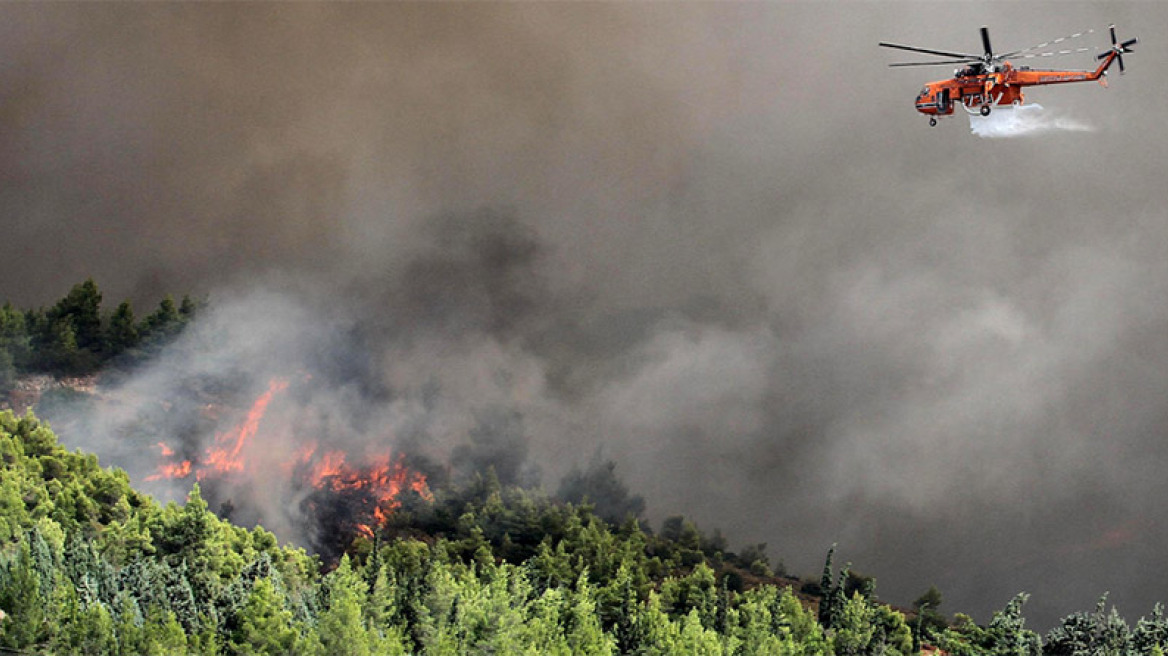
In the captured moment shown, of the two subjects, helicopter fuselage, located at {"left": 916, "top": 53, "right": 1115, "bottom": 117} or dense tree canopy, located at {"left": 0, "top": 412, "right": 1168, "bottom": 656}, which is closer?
helicopter fuselage, located at {"left": 916, "top": 53, "right": 1115, "bottom": 117}

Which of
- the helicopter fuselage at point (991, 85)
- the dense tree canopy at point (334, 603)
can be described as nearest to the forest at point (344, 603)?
the dense tree canopy at point (334, 603)

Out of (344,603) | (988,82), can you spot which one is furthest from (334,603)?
(988,82)

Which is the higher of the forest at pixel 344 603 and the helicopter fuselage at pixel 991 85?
the helicopter fuselage at pixel 991 85

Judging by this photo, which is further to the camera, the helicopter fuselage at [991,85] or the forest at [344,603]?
the forest at [344,603]

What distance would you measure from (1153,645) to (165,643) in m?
101

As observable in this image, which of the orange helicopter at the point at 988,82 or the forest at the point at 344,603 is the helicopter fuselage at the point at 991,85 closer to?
the orange helicopter at the point at 988,82

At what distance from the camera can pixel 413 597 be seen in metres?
140

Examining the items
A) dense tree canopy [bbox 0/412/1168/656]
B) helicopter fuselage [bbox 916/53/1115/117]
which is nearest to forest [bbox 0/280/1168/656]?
dense tree canopy [bbox 0/412/1168/656]

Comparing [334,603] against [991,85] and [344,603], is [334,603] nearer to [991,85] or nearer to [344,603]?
[344,603]

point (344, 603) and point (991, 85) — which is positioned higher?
point (991, 85)

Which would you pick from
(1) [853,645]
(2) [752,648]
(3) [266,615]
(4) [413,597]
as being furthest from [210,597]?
(1) [853,645]

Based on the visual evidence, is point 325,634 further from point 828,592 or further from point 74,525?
point 828,592

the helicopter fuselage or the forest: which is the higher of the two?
the helicopter fuselage

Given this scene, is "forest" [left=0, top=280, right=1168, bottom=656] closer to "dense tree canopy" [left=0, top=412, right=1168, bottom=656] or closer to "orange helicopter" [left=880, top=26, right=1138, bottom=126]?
"dense tree canopy" [left=0, top=412, right=1168, bottom=656]
